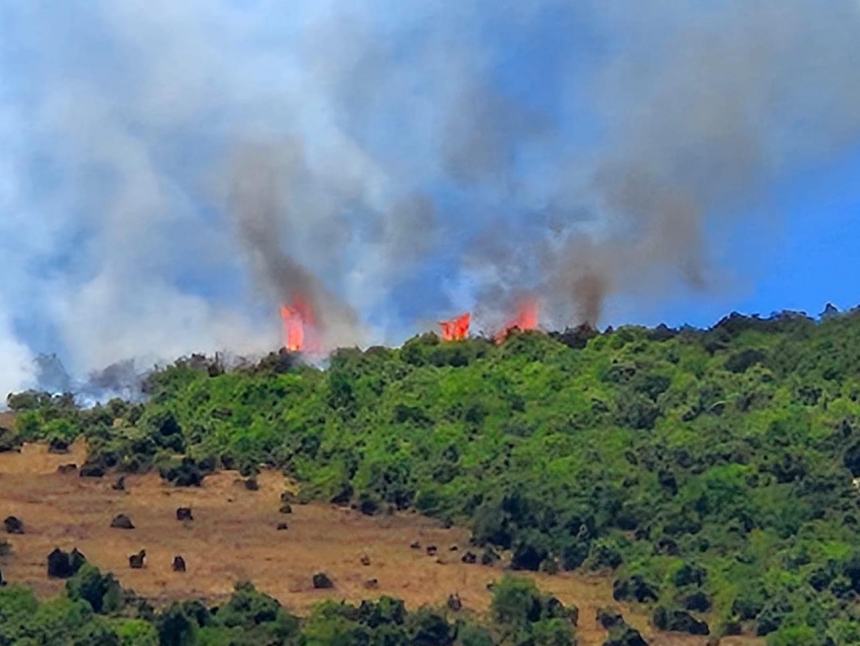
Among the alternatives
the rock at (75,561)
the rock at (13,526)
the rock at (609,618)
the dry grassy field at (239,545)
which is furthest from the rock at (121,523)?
the rock at (609,618)

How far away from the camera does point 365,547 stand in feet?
395

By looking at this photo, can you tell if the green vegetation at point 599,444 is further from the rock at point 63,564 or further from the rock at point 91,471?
the rock at point 63,564

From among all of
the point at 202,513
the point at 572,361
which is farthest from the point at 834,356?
the point at 202,513

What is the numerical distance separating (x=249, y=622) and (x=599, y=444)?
117 feet

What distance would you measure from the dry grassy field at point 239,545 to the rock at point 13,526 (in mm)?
670

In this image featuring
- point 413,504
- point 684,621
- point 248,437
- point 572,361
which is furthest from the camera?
point 572,361

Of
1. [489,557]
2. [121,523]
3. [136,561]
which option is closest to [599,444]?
[489,557]

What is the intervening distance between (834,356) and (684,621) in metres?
39.0

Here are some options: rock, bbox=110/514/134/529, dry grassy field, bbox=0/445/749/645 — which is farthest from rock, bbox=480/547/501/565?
rock, bbox=110/514/134/529

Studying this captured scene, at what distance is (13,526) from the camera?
118188 mm

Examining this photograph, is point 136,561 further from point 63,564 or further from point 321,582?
point 321,582

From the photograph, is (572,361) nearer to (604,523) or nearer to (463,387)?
(463,387)

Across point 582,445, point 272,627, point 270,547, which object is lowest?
point 272,627

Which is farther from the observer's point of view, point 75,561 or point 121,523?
point 121,523
